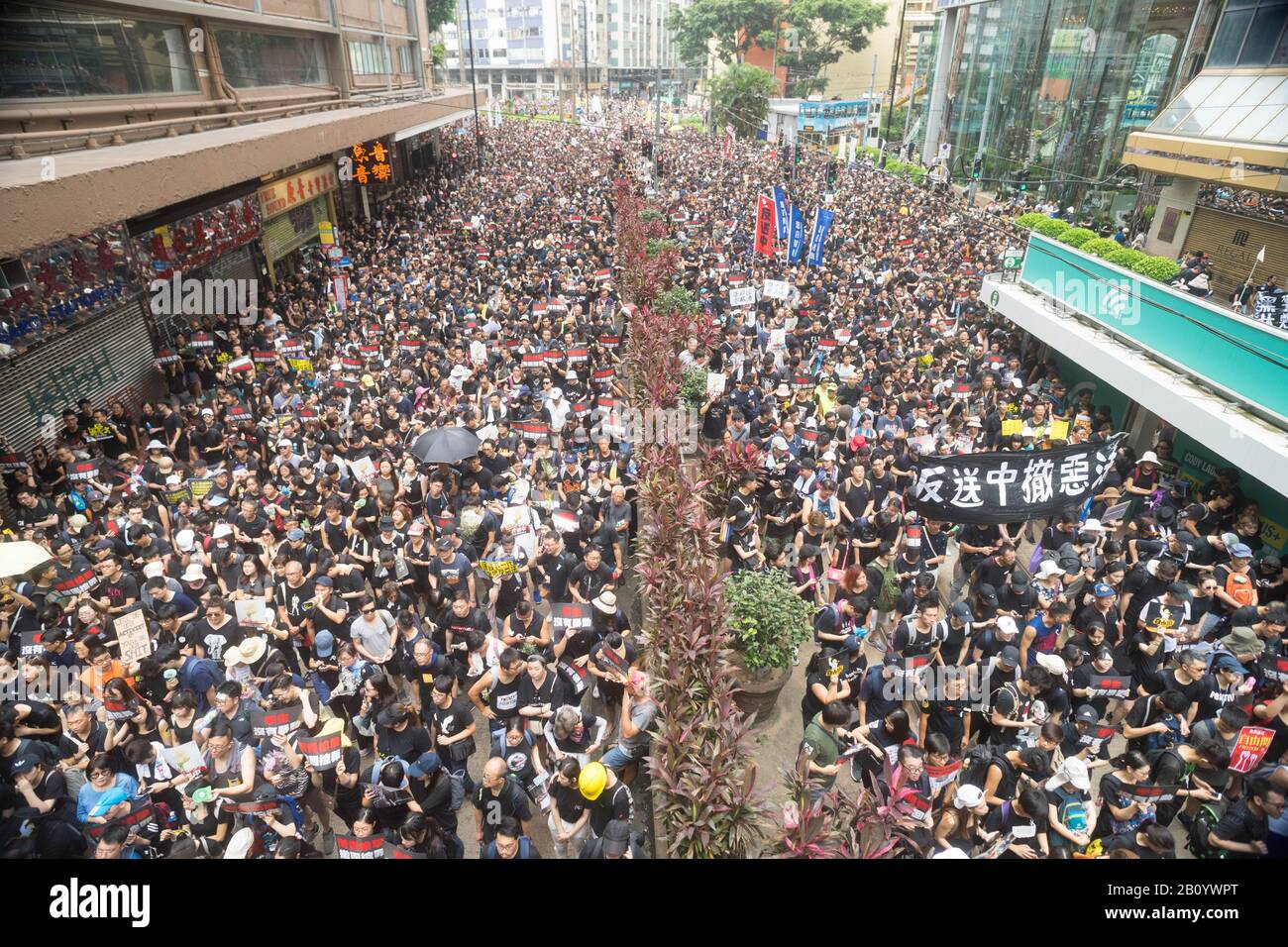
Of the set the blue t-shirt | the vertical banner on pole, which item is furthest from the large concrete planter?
the vertical banner on pole

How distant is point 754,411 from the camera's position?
11.6m

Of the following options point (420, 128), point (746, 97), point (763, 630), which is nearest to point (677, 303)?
point (763, 630)

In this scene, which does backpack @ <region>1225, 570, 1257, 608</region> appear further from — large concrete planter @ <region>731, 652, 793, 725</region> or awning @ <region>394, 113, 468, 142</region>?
awning @ <region>394, 113, 468, 142</region>

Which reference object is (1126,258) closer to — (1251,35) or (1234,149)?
(1234,149)

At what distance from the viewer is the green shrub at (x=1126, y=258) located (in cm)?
1291

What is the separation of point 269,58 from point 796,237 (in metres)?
16.3

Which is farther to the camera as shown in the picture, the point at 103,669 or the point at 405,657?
the point at 405,657

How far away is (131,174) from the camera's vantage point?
32.1 ft

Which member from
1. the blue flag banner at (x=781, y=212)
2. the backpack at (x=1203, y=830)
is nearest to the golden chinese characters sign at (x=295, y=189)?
the blue flag banner at (x=781, y=212)
